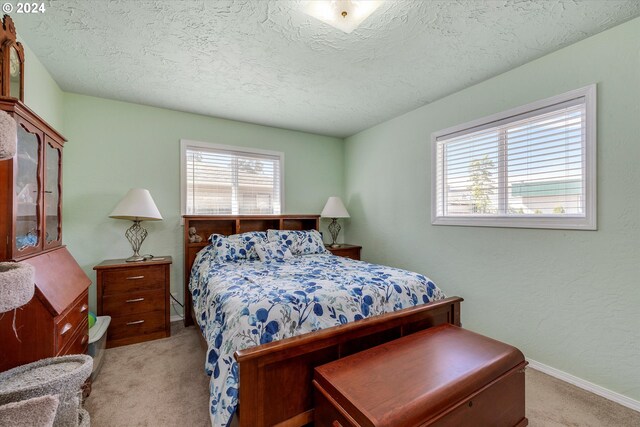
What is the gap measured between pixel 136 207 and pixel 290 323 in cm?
209

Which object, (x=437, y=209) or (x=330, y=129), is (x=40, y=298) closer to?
(x=437, y=209)

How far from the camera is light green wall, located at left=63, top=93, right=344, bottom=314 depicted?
282 cm

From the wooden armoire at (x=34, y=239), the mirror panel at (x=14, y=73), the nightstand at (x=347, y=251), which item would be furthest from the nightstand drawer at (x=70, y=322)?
the nightstand at (x=347, y=251)

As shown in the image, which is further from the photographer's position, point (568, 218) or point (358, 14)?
point (568, 218)

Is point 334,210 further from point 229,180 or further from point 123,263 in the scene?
point 123,263

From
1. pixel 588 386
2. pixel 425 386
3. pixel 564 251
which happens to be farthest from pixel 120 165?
pixel 588 386

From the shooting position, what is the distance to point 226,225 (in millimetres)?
3545

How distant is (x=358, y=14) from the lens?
170 centimetres

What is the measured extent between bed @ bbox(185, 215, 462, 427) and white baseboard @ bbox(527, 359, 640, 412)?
33.6 inches

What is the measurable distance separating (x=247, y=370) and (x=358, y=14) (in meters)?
2.04

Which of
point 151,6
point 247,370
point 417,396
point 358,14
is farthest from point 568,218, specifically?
point 151,6

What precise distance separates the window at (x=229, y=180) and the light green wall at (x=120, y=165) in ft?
0.36

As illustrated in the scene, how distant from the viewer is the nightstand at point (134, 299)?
8.29 feet

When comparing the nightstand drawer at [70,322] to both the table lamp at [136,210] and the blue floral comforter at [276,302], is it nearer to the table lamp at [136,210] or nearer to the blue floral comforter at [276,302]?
the blue floral comforter at [276,302]
